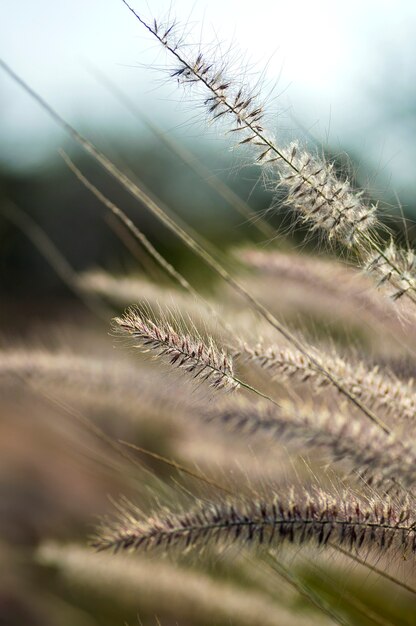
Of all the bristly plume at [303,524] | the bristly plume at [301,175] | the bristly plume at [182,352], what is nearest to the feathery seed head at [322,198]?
the bristly plume at [301,175]

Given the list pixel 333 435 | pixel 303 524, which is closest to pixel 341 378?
pixel 303 524

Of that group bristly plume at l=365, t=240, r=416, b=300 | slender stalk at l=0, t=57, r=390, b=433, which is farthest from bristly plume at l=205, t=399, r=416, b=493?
bristly plume at l=365, t=240, r=416, b=300

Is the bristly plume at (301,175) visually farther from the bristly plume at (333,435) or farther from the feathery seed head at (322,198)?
the bristly plume at (333,435)

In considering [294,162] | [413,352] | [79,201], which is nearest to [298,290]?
[413,352]

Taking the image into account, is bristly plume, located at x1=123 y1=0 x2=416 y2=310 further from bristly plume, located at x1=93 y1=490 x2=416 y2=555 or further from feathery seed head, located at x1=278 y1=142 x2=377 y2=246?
bristly plume, located at x1=93 y1=490 x2=416 y2=555

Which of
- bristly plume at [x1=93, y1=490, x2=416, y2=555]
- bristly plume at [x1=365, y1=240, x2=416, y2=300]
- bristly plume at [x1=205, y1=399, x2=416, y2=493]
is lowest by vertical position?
bristly plume at [x1=93, y1=490, x2=416, y2=555]

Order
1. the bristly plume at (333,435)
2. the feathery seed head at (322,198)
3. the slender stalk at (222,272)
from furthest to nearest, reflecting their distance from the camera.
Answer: the feathery seed head at (322,198)
the slender stalk at (222,272)
the bristly plume at (333,435)
